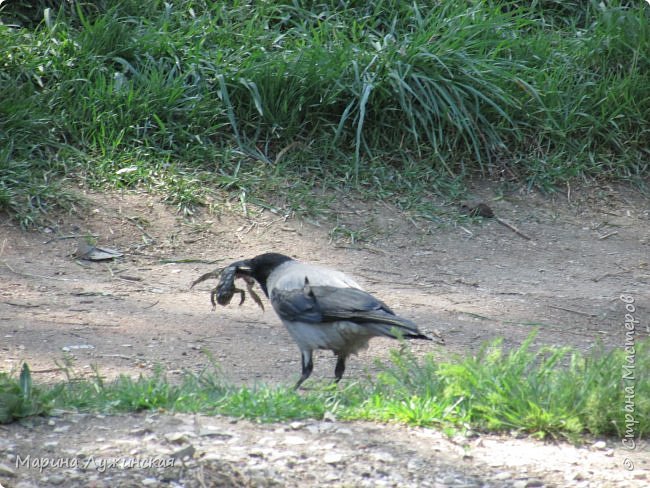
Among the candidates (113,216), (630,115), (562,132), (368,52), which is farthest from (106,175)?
(630,115)

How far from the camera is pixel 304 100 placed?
27.2 ft

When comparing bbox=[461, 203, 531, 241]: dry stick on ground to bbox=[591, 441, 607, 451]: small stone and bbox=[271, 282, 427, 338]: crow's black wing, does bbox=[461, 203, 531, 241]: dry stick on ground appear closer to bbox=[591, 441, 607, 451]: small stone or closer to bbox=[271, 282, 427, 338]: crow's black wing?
bbox=[271, 282, 427, 338]: crow's black wing

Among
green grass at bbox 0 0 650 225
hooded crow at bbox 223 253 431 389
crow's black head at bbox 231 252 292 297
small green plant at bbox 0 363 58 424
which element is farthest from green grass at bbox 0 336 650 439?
green grass at bbox 0 0 650 225

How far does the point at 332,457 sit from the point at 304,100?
5.06m

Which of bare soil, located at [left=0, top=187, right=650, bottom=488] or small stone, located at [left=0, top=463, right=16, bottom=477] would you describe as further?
bare soil, located at [left=0, top=187, right=650, bottom=488]

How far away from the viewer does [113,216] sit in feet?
24.3

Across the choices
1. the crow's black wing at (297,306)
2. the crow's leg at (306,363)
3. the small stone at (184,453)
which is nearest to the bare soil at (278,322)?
the small stone at (184,453)

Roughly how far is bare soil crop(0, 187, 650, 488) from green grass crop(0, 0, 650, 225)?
334mm

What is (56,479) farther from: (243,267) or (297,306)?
(243,267)

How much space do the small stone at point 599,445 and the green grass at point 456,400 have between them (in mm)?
58

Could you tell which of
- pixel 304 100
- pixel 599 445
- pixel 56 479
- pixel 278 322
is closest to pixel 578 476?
pixel 599 445

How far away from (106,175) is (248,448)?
4.42m

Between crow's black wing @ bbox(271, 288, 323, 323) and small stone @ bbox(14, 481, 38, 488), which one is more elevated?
crow's black wing @ bbox(271, 288, 323, 323)

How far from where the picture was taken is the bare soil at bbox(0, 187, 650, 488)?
3609 mm
